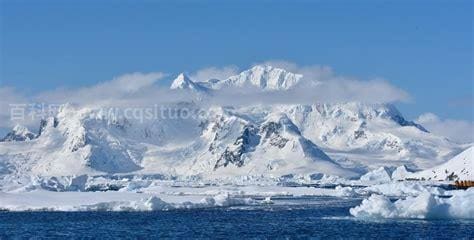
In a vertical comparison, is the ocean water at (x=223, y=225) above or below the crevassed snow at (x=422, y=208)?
below

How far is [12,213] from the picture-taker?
4739 inches

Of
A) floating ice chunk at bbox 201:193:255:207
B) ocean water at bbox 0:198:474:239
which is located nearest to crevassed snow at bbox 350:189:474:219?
ocean water at bbox 0:198:474:239

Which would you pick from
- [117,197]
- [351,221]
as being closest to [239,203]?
[117,197]

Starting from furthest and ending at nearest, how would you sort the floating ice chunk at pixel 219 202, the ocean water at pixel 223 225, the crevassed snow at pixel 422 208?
1. the floating ice chunk at pixel 219 202
2. the crevassed snow at pixel 422 208
3. the ocean water at pixel 223 225

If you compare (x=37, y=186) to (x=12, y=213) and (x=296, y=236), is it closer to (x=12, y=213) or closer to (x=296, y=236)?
(x=12, y=213)

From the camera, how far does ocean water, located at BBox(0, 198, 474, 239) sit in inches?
3447

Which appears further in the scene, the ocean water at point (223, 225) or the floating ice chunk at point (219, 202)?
the floating ice chunk at point (219, 202)

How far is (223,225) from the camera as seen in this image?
10012cm

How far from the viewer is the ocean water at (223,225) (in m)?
87.6

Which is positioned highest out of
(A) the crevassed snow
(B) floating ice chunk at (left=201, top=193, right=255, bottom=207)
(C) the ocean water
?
(A) the crevassed snow

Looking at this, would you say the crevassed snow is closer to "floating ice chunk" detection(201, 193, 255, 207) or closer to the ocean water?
the ocean water

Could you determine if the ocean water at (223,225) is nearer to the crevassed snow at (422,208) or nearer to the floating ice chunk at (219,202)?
the crevassed snow at (422,208)

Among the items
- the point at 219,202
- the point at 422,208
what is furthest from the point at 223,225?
the point at 219,202

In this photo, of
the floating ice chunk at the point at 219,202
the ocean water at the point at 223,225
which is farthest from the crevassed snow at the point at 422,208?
the floating ice chunk at the point at 219,202
